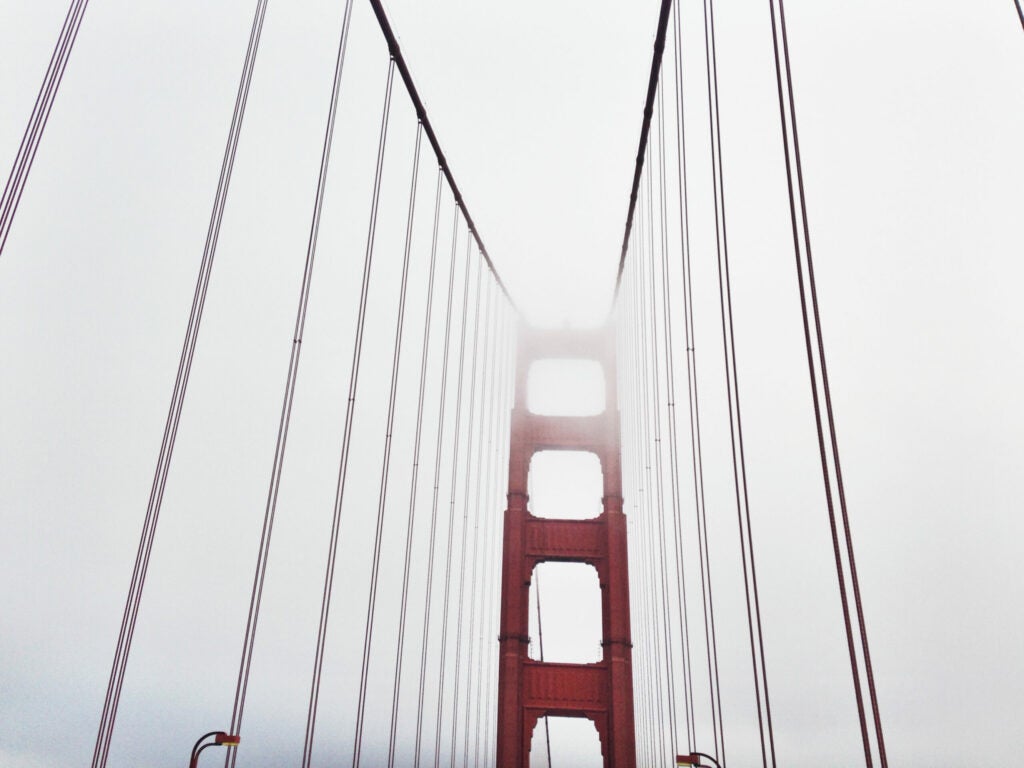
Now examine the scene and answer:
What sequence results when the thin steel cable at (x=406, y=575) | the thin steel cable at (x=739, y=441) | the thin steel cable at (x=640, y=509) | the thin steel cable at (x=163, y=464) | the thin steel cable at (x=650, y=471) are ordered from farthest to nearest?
the thin steel cable at (x=640, y=509) → the thin steel cable at (x=650, y=471) → the thin steel cable at (x=406, y=575) → the thin steel cable at (x=739, y=441) → the thin steel cable at (x=163, y=464)

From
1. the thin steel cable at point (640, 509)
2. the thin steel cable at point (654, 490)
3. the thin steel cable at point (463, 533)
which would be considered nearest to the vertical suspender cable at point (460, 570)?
the thin steel cable at point (463, 533)

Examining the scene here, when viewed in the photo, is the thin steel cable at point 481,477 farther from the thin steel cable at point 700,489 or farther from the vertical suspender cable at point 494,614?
→ the thin steel cable at point 700,489

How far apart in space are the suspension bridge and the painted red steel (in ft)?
0.10

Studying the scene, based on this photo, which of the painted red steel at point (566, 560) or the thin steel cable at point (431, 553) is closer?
the thin steel cable at point (431, 553)

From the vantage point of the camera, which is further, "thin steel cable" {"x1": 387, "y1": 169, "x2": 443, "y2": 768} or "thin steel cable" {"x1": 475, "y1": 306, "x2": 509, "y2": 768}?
"thin steel cable" {"x1": 475, "y1": 306, "x2": 509, "y2": 768}

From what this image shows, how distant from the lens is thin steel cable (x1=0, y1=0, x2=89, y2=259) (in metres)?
1.66

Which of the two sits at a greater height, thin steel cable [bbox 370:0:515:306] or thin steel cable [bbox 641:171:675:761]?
thin steel cable [bbox 370:0:515:306]

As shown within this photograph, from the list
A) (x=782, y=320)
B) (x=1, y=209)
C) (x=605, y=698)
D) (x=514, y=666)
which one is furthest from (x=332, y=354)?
(x=605, y=698)

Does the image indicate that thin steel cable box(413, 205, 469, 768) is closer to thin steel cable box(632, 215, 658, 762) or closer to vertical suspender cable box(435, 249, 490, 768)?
vertical suspender cable box(435, 249, 490, 768)

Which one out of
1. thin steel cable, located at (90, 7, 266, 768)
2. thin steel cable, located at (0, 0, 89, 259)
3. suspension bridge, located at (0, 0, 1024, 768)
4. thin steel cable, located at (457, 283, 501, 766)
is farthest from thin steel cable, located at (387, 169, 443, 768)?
thin steel cable, located at (0, 0, 89, 259)

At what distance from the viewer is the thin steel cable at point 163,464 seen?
7.31ft

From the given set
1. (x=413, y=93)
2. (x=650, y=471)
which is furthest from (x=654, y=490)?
(x=413, y=93)

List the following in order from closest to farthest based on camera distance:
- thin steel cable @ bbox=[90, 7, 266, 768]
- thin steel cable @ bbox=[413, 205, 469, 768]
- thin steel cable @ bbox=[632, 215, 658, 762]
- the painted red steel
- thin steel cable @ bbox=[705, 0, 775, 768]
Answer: thin steel cable @ bbox=[90, 7, 266, 768] → thin steel cable @ bbox=[705, 0, 775, 768] → thin steel cable @ bbox=[413, 205, 469, 768] → the painted red steel → thin steel cable @ bbox=[632, 215, 658, 762]

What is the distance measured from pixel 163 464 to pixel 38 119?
114 centimetres
